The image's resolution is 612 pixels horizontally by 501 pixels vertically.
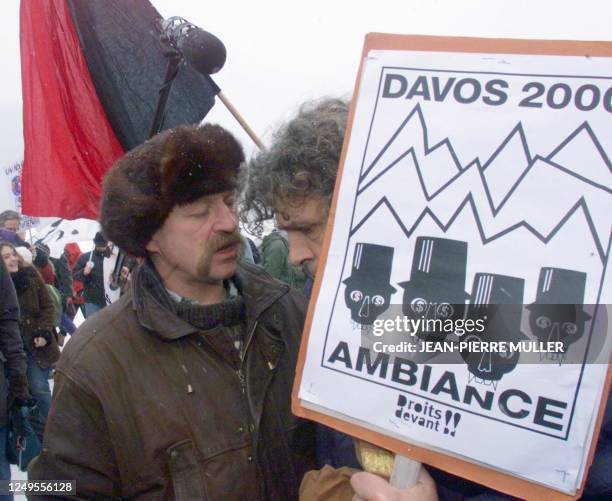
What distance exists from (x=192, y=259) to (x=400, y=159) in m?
0.75

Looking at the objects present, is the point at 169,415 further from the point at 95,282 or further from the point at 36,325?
the point at 95,282

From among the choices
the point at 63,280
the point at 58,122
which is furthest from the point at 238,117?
the point at 63,280

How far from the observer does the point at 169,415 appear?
137 cm

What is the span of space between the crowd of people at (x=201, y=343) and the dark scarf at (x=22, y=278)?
8.85ft

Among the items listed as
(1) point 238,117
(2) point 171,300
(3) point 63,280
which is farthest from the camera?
(3) point 63,280

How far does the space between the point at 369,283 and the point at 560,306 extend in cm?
30

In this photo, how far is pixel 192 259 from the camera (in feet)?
5.18

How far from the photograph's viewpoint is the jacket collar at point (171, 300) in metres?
Result: 1.43

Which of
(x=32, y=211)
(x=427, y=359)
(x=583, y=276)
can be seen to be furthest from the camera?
(x=32, y=211)

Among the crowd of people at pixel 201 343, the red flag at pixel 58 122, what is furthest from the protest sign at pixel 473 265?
the red flag at pixel 58 122

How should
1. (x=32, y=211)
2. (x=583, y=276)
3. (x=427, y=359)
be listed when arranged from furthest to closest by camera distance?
(x=32, y=211) < (x=427, y=359) < (x=583, y=276)

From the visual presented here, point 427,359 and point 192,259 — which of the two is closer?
point 427,359

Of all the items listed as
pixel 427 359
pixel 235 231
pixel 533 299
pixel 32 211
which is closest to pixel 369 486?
pixel 427 359

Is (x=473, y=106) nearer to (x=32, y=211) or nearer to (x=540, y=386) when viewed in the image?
(x=540, y=386)
